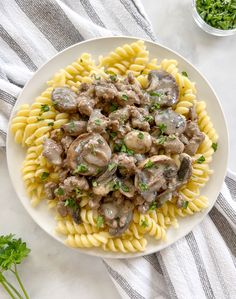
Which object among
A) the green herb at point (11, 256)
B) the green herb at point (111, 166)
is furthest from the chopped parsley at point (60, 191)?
the green herb at point (11, 256)

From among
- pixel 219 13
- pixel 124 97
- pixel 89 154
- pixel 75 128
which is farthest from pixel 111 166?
pixel 219 13

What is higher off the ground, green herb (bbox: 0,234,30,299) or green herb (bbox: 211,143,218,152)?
green herb (bbox: 0,234,30,299)

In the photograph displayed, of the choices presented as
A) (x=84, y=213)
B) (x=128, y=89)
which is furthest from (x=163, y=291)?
(x=128, y=89)

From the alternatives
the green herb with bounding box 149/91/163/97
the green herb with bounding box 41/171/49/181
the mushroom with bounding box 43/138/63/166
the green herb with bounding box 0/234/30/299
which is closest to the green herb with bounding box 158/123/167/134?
the green herb with bounding box 149/91/163/97

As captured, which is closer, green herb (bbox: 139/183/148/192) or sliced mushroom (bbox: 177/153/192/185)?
green herb (bbox: 139/183/148/192)

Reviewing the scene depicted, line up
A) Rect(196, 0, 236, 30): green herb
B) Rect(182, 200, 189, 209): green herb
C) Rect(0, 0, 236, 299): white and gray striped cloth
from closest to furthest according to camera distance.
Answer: Rect(182, 200, 189, 209): green herb → Rect(0, 0, 236, 299): white and gray striped cloth → Rect(196, 0, 236, 30): green herb

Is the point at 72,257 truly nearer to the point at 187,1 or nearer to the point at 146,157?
the point at 146,157

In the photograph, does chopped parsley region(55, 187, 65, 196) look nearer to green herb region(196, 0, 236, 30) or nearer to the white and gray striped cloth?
the white and gray striped cloth
